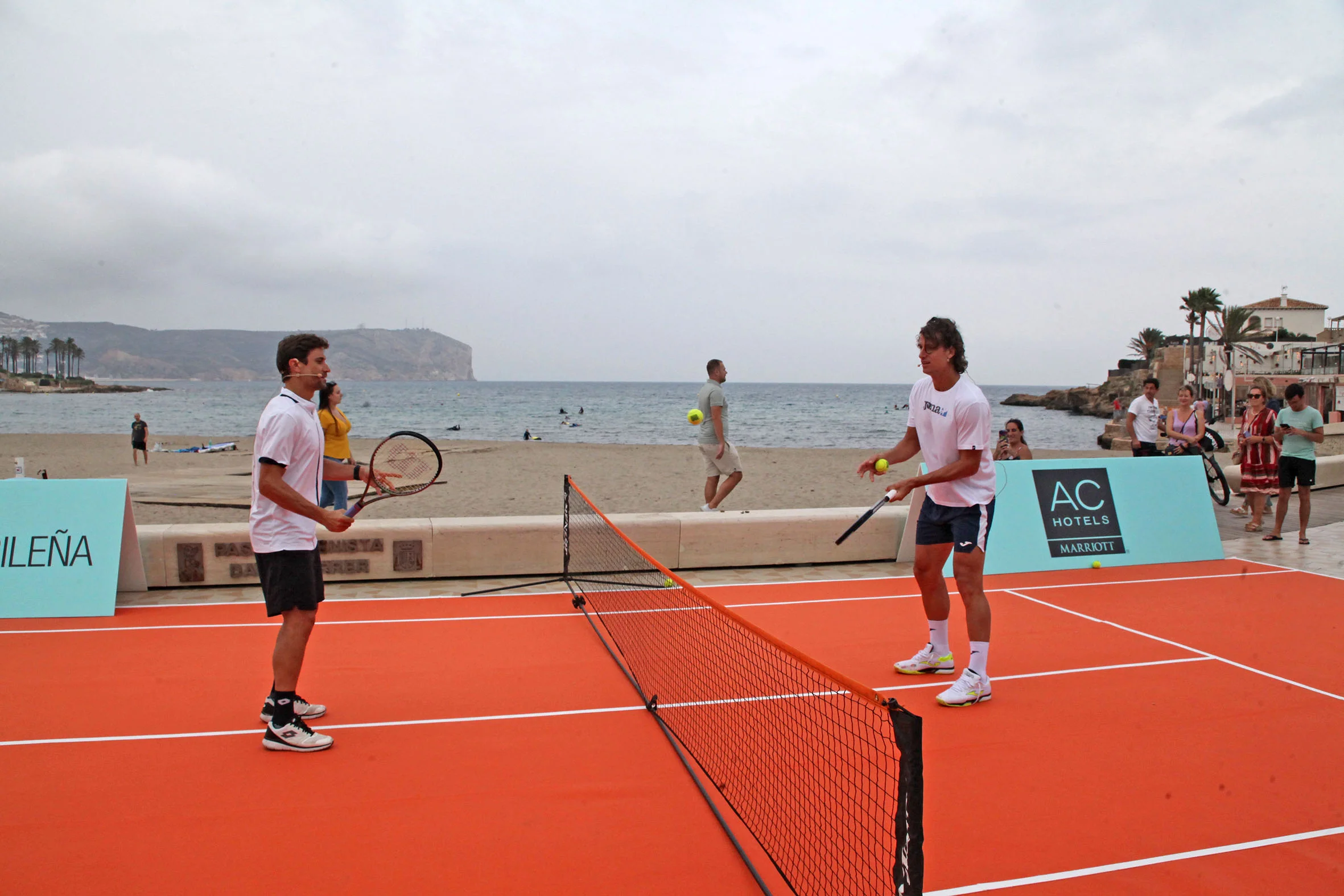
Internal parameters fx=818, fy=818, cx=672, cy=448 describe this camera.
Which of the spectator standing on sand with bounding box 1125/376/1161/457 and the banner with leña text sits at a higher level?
the spectator standing on sand with bounding box 1125/376/1161/457

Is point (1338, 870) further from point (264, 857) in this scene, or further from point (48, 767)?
point (48, 767)

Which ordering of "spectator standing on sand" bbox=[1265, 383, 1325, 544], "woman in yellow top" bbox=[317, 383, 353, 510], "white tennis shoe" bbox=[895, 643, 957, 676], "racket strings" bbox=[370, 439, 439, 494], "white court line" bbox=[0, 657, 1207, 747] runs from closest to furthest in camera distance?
"white court line" bbox=[0, 657, 1207, 747], "white tennis shoe" bbox=[895, 643, 957, 676], "racket strings" bbox=[370, 439, 439, 494], "woman in yellow top" bbox=[317, 383, 353, 510], "spectator standing on sand" bbox=[1265, 383, 1325, 544]

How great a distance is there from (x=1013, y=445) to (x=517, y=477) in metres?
11.6

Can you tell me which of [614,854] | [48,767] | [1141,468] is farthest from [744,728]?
[1141,468]

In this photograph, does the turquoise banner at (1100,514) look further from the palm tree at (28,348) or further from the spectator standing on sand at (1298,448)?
the palm tree at (28,348)

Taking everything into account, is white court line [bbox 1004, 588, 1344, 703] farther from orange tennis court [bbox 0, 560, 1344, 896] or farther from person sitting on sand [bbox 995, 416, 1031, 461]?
person sitting on sand [bbox 995, 416, 1031, 461]

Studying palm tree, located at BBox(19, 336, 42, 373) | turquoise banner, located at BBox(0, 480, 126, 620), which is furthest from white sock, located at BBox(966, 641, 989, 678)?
palm tree, located at BBox(19, 336, 42, 373)

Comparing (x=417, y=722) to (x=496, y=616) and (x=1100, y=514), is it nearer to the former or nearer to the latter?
(x=496, y=616)

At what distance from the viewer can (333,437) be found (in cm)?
798

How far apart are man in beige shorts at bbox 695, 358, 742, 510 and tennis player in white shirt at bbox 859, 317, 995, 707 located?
4.66 metres

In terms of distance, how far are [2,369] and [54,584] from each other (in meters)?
207

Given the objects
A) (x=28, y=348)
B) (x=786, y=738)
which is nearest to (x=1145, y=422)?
(x=786, y=738)

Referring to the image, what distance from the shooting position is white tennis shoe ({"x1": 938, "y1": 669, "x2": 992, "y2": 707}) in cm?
477

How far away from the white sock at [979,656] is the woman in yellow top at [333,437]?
216 inches
